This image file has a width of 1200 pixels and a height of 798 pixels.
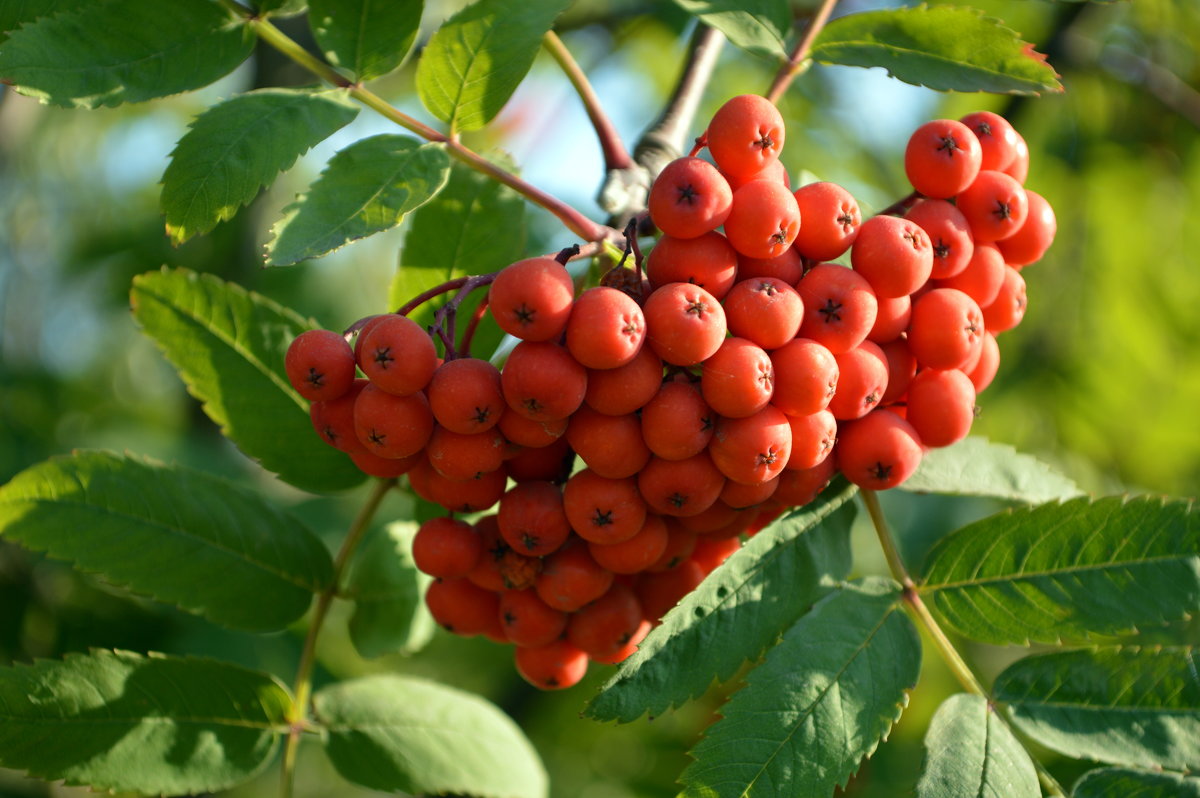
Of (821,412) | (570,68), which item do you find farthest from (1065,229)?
(821,412)

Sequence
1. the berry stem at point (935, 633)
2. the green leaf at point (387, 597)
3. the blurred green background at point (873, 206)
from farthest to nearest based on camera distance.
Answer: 1. the blurred green background at point (873, 206)
2. the green leaf at point (387, 597)
3. the berry stem at point (935, 633)

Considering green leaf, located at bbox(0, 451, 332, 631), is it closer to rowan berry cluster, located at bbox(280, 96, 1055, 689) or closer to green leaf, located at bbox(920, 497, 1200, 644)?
rowan berry cluster, located at bbox(280, 96, 1055, 689)

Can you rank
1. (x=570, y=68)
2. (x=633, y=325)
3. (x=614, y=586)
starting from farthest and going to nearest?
(x=570, y=68)
(x=614, y=586)
(x=633, y=325)

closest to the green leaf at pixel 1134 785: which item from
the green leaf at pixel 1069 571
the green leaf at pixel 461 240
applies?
the green leaf at pixel 1069 571

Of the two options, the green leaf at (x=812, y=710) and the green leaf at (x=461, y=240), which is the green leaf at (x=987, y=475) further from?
the green leaf at (x=461, y=240)

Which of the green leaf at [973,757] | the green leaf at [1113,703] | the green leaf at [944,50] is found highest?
the green leaf at [944,50]

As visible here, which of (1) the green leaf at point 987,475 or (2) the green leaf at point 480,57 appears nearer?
(2) the green leaf at point 480,57

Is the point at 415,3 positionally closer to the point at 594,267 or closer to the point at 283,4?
the point at 283,4
